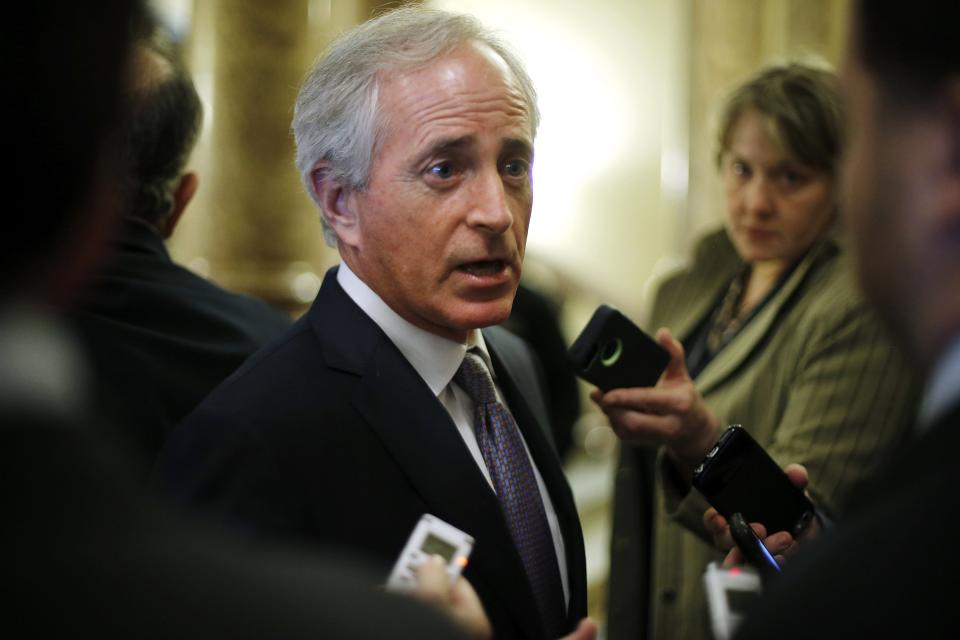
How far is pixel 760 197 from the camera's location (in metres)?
2.62

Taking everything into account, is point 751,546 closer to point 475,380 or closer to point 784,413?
point 475,380

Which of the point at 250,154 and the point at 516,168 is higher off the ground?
the point at 516,168

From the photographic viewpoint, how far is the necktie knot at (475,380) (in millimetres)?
1830

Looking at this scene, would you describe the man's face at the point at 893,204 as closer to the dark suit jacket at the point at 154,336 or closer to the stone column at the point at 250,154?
the dark suit jacket at the point at 154,336

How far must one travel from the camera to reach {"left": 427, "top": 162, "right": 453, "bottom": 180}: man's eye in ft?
5.74

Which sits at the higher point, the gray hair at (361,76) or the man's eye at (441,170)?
the gray hair at (361,76)

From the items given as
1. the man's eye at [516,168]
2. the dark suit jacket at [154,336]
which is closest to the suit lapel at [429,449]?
the man's eye at [516,168]

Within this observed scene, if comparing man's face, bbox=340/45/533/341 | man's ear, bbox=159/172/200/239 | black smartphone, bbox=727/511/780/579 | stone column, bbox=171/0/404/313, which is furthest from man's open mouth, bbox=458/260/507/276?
stone column, bbox=171/0/404/313

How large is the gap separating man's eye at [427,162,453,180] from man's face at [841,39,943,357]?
96cm

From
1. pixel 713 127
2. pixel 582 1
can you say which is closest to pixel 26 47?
pixel 713 127

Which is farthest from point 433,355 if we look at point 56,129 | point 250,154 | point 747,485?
point 250,154

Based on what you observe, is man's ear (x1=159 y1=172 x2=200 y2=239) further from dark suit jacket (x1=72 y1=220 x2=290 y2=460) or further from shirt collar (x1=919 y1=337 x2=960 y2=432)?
shirt collar (x1=919 y1=337 x2=960 y2=432)

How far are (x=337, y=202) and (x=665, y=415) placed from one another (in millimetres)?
750

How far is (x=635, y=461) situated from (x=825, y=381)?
0.58m
